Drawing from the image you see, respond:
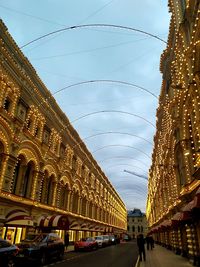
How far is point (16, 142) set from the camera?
21016 mm

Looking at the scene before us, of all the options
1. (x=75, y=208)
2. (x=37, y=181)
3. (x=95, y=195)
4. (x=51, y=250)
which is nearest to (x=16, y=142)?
(x=37, y=181)

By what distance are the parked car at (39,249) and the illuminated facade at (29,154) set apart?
3.41 meters

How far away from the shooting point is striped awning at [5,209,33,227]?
19.3 m

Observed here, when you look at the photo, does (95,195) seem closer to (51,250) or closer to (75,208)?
(75,208)

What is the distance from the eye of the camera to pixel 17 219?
65.0 feet

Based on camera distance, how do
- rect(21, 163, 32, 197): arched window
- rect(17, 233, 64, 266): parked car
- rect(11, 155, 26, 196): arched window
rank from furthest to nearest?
rect(21, 163, 32, 197): arched window < rect(11, 155, 26, 196): arched window < rect(17, 233, 64, 266): parked car

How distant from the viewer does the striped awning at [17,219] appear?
19.3m

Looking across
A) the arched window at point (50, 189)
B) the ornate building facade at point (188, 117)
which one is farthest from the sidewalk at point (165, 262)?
the arched window at point (50, 189)

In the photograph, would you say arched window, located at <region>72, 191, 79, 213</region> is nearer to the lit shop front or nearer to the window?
the lit shop front

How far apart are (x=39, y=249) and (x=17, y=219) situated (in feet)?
17.7

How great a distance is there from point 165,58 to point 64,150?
1732 centimetres

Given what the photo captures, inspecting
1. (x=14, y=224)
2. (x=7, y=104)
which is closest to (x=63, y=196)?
(x=14, y=224)

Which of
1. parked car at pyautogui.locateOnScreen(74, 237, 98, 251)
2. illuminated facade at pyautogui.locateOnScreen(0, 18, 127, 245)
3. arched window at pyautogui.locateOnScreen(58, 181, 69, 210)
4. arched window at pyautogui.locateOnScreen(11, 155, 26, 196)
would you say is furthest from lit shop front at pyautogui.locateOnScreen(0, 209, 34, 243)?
arched window at pyautogui.locateOnScreen(58, 181, 69, 210)

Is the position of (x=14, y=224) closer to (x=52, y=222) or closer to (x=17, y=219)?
(x=17, y=219)
